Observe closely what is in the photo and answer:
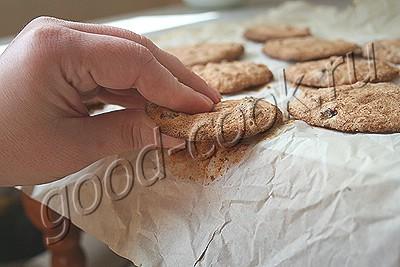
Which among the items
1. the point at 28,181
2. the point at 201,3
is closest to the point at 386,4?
the point at 201,3

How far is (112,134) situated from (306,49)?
0.43 meters

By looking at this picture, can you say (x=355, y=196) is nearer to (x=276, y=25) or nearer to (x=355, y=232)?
(x=355, y=232)

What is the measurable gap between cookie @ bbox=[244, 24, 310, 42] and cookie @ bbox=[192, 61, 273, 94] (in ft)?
0.68

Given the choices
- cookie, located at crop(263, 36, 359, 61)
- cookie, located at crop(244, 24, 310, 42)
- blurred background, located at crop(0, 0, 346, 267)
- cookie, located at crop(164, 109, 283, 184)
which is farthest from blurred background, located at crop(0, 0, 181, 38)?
cookie, located at crop(164, 109, 283, 184)

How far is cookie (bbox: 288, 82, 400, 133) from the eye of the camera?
1.96 ft

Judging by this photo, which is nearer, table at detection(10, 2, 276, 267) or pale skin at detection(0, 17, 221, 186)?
pale skin at detection(0, 17, 221, 186)

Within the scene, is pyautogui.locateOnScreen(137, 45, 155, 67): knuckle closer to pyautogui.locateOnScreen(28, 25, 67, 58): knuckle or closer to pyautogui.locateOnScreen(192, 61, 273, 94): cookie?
pyautogui.locateOnScreen(28, 25, 67, 58): knuckle

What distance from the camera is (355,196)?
0.51 metres

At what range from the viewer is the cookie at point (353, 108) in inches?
23.5

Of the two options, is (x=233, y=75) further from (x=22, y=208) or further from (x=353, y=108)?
(x=22, y=208)

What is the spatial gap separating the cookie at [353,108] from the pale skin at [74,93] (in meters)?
0.12

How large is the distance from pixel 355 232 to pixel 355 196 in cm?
3

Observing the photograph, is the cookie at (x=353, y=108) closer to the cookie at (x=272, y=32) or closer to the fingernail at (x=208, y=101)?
the fingernail at (x=208, y=101)

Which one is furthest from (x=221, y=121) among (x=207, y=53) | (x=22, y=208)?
(x=22, y=208)
